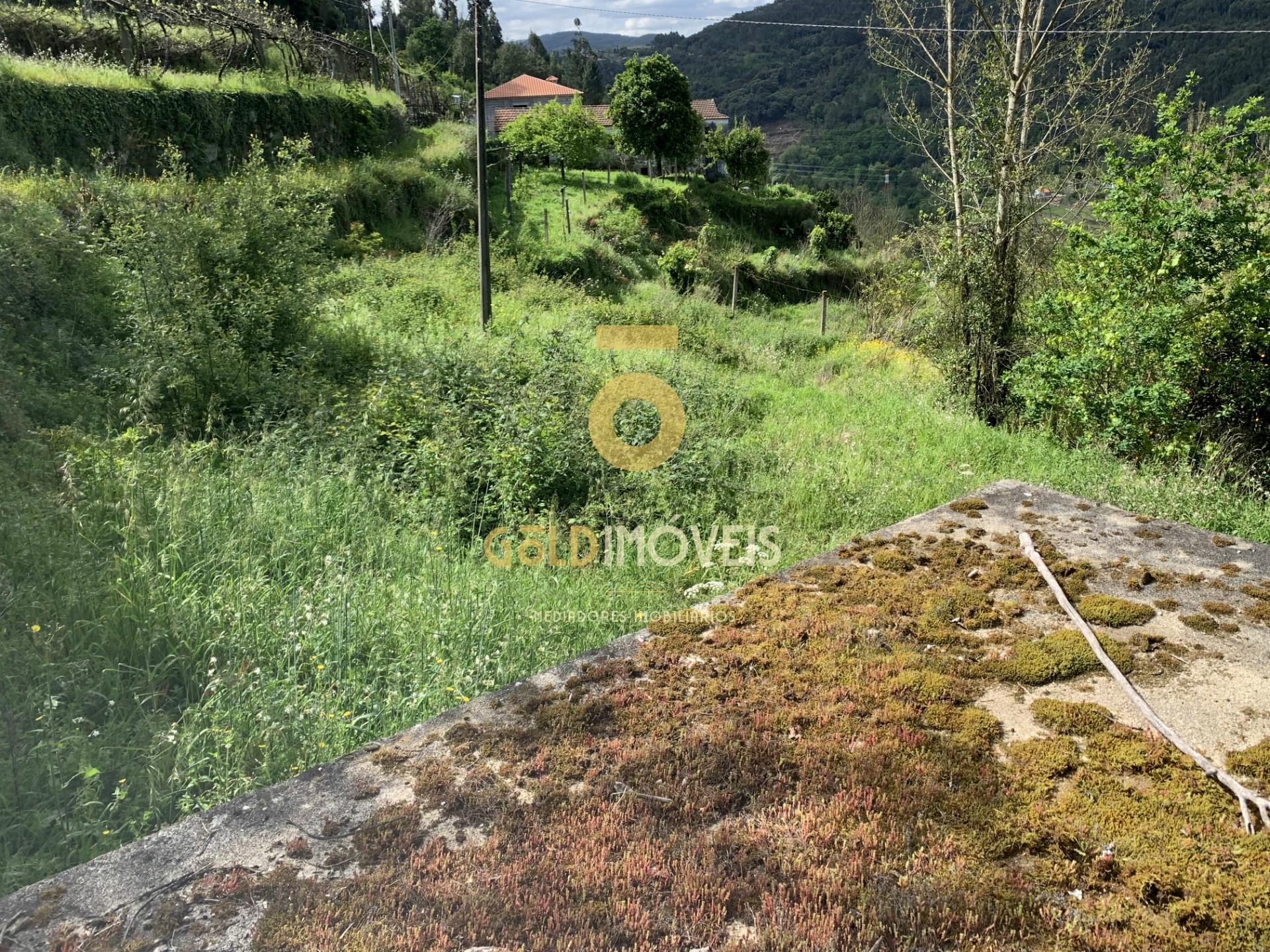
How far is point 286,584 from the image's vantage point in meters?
3.47

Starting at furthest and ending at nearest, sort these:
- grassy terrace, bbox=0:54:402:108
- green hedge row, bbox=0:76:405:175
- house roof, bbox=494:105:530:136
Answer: house roof, bbox=494:105:530:136, grassy terrace, bbox=0:54:402:108, green hedge row, bbox=0:76:405:175

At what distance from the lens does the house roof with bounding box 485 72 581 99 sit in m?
38.8

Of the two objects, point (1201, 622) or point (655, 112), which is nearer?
point (1201, 622)

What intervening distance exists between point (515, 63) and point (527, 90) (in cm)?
1001

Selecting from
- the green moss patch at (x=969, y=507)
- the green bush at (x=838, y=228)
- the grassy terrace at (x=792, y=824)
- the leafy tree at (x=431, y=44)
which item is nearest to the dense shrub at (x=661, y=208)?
the green bush at (x=838, y=228)

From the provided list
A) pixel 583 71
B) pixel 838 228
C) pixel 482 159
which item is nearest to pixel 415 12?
pixel 583 71

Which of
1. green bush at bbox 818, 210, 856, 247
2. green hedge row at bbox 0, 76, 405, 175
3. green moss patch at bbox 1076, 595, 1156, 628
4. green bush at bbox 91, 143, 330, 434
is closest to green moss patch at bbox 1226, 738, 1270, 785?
green moss patch at bbox 1076, 595, 1156, 628

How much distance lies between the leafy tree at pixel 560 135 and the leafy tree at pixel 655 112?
113 inches

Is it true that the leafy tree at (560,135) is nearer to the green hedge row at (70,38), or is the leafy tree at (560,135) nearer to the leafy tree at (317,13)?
the leafy tree at (317,13)

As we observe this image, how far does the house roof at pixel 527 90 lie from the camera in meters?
38.8

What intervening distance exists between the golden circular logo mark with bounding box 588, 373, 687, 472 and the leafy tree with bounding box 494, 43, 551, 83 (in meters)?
44.1

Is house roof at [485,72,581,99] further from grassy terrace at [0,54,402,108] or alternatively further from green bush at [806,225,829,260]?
grassy terrace at [0,54,402,108]

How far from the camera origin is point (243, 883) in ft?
3.85

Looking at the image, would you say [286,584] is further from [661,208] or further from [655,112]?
[655,112]
